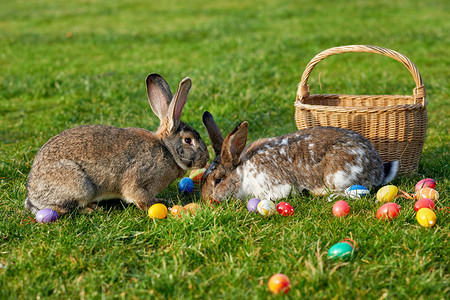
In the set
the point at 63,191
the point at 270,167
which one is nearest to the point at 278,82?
the point at 270,167

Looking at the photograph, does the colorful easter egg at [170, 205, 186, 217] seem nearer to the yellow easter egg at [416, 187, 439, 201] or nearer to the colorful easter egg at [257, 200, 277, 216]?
the colorful easter egg at [257, 200, 277, 216]

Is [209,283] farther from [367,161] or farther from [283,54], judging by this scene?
[283,54]

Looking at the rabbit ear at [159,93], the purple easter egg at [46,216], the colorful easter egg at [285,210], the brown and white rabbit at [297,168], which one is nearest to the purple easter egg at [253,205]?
the colorful easter egg at [285,210]

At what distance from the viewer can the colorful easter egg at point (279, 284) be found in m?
2.61

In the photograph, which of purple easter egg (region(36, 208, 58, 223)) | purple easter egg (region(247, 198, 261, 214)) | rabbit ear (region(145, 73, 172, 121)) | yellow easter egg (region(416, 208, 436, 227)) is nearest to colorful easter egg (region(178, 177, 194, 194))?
rabbit ear (region(145, 73, 172, 121))

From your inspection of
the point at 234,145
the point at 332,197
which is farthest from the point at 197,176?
the point at 332,197

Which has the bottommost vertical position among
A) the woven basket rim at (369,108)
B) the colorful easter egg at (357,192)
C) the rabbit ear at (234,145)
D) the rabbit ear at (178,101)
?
the colorful easter egg at (357,192)

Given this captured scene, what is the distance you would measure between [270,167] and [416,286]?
1.79 meters

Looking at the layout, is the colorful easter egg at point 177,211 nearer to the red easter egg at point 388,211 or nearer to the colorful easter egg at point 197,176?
the colorful easter egg at point 197,176

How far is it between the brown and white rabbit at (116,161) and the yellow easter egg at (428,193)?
1838 millimetres

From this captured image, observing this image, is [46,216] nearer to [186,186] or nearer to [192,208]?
[192,208]

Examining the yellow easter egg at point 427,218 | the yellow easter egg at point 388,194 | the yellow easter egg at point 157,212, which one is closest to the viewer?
the yellow easter egg at point 427,218

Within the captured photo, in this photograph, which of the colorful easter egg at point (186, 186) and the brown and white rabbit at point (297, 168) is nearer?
the brown and white rabbit at point (297, 168)

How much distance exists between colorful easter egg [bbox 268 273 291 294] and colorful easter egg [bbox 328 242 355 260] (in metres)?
0.42
